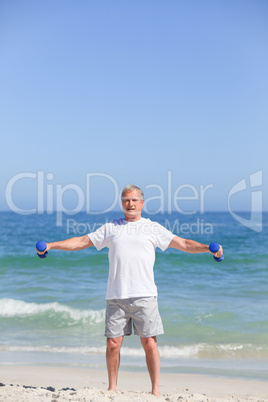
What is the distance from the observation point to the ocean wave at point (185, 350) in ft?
22.6

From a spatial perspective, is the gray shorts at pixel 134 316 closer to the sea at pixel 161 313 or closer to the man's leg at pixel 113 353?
the man's leg at pixel 113 353

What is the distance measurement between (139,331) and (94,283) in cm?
905

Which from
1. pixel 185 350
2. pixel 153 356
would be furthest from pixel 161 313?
pixel 153 356

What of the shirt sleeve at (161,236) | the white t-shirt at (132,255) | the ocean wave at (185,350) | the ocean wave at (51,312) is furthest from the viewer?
the ocean wave at (51,312)

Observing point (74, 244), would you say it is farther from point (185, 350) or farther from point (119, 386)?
point (185, 350)

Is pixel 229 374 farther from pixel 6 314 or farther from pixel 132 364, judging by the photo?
pixel 6 314

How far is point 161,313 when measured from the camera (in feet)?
30.8

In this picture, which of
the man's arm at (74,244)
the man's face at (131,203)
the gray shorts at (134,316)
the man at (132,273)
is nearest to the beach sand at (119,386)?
the man at (132,273)

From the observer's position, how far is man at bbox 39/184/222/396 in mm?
3873

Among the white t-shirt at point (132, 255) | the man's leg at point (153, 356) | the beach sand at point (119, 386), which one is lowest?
the beach sand at point (119, 386)

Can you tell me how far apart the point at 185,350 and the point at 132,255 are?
12.2ft

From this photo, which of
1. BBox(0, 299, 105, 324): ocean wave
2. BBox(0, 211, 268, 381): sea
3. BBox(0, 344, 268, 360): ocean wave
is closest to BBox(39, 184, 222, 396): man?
BBox(0, 211, 268, 381): sea

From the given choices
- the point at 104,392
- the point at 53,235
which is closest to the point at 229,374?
the point at 104,392

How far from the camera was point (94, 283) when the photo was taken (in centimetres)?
1284
